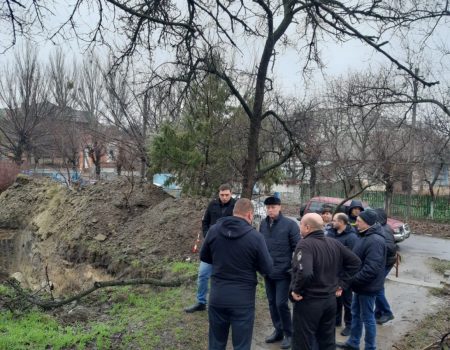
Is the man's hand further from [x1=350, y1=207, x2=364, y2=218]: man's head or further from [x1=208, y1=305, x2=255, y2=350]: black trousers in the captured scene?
[x1=350, y1=207, x2=364, y2=218]: man's head

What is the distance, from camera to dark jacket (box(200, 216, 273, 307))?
4156 mm

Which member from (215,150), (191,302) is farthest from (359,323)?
(215,150)

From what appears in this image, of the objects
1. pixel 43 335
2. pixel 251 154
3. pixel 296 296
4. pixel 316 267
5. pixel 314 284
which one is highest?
pixel 251 154

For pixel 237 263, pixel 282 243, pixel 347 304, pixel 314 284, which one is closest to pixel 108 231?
pixel 347 304

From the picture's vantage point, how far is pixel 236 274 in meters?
4.16

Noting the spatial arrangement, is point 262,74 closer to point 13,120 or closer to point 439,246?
point 439,246

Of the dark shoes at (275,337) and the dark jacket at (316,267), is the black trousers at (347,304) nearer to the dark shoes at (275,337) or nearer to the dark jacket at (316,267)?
the dark shoes at (275,337)

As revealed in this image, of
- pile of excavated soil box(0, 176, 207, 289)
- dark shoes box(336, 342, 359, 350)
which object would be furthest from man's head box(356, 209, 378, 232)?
pile of excavated soil box(0, 176, 207, 289)

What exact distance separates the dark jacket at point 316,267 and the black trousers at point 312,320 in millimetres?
78

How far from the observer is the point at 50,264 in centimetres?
1255

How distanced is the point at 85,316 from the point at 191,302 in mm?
1607

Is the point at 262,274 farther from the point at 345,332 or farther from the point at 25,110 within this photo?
the point at 25,110

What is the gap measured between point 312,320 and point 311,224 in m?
0.93

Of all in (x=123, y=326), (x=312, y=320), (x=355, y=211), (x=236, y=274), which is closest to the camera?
(x=236, y=274)
